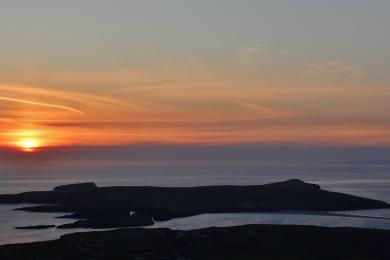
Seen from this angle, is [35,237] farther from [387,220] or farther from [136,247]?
[387,220]

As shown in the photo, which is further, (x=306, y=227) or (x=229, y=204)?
(x=229, y=204)

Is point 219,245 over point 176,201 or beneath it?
beneath

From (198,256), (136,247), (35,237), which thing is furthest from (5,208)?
(198,256)

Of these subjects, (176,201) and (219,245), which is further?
(176,201)

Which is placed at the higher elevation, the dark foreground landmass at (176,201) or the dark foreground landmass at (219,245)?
the dark foreground landmass at (176,201)
